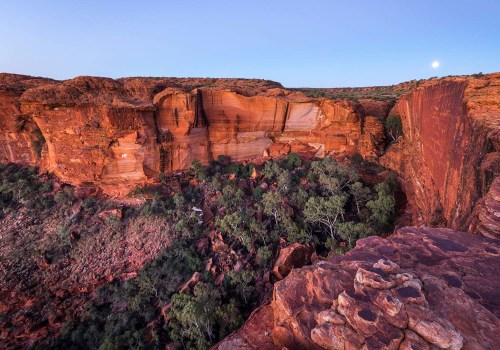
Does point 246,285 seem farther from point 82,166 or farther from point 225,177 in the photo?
point 82,166

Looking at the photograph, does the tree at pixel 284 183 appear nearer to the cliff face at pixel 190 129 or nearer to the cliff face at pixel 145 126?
the cliff face at pixel 190 129

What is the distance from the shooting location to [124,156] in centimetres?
1886

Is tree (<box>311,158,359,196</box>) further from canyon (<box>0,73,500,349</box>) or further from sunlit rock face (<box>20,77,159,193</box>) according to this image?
sunlit rock face (<box>20,77,159,193</box>)

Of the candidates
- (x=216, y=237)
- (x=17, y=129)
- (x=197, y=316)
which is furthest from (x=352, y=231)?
(x=17, y=129)

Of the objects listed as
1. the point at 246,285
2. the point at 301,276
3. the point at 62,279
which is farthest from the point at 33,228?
the point at 301,276

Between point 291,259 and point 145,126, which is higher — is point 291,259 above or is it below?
below

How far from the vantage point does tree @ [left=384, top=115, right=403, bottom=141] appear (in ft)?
69.4

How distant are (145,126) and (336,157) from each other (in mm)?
16406

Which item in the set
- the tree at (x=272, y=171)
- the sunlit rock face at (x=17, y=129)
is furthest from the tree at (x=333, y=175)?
the sunlit rock face at (x=17, y=129)

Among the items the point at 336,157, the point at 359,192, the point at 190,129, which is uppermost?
the point at 190,129

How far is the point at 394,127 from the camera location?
21.4m

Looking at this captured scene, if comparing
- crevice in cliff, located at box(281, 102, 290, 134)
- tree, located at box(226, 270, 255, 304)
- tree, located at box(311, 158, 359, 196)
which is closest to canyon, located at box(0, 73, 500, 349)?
crevice in cliff, located at box(281, 102, 290, 134)

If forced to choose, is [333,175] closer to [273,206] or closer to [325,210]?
[325,210]

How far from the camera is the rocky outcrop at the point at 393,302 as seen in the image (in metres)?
3.03
